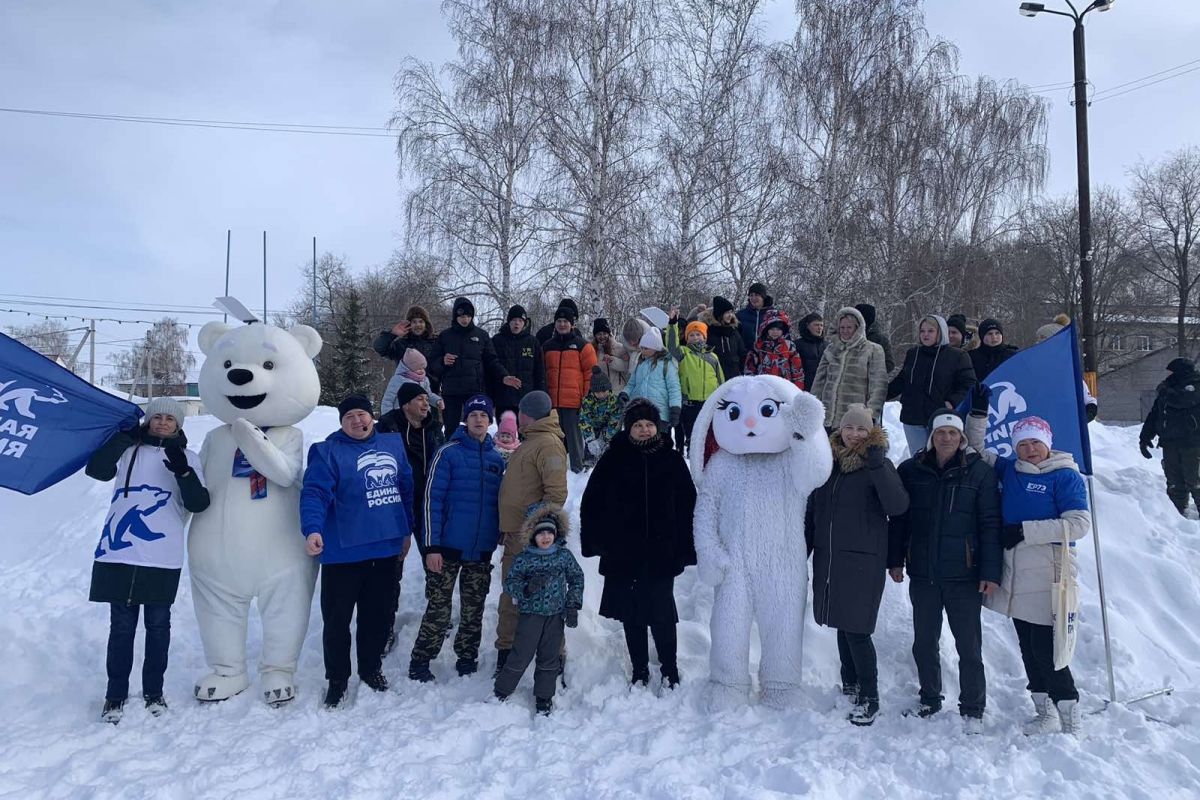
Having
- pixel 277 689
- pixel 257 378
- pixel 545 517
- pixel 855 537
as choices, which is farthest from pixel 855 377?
pixel 277 689

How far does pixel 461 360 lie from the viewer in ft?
24.8

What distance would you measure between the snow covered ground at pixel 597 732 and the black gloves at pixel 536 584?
67cm

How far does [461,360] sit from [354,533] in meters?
2.89

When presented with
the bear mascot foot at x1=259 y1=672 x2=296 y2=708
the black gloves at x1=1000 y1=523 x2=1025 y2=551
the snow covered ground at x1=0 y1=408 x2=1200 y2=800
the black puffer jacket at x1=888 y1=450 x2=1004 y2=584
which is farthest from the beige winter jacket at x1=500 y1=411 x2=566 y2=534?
the black gloves at x1=1000 y1=523 x2=1025 y2=551

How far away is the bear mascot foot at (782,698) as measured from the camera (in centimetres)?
485

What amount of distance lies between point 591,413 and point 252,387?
3843mm

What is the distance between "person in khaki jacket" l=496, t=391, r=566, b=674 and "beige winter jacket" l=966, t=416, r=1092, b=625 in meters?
2.59

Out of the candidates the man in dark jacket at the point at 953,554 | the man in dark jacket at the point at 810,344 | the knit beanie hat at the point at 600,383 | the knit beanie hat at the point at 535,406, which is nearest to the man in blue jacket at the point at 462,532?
the knit beanie hat at the point at 535,406

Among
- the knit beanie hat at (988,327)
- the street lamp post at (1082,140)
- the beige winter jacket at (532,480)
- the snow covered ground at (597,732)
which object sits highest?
the street lamp post at (1082,140)

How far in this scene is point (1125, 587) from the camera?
259 inches

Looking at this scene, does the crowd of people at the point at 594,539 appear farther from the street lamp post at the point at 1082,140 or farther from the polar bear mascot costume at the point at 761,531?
the street lamp post at the point at 1082,140

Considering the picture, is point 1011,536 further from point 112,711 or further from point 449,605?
point 112,711

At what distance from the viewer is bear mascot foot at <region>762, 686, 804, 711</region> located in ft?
15.9

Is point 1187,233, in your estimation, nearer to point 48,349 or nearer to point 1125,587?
point 1125,587
